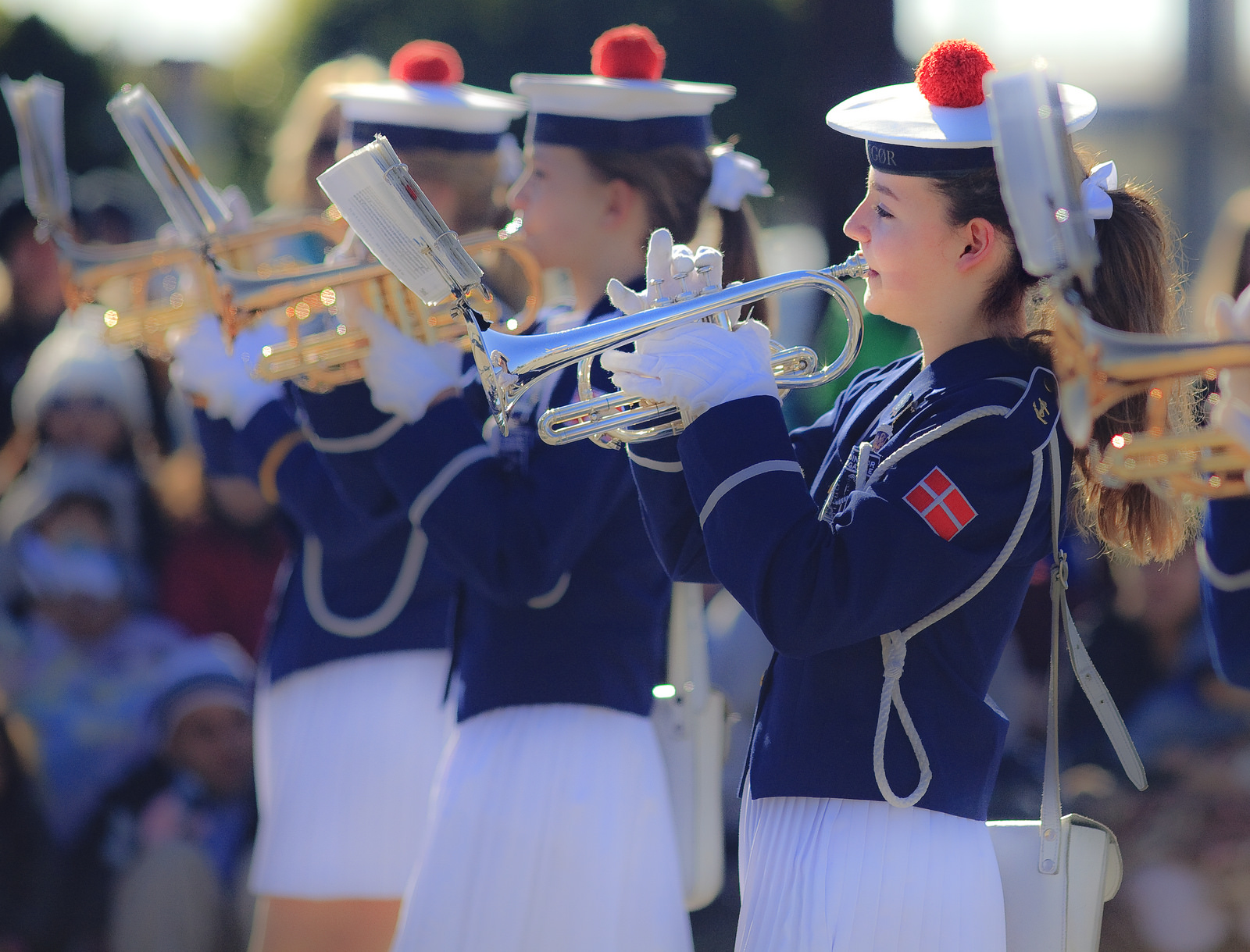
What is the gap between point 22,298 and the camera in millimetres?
6004

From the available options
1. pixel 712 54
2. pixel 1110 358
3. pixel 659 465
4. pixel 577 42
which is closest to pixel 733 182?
pixel 659 465

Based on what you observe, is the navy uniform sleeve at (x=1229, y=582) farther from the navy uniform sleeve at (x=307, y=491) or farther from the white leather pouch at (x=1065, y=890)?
the navy uniform sleeve at (x=307, y=491)

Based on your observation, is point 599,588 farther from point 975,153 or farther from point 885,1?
point 885,1

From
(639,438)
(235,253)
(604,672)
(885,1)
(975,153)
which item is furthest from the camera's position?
(885,1)

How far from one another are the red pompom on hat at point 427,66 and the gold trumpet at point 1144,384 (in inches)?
94.2

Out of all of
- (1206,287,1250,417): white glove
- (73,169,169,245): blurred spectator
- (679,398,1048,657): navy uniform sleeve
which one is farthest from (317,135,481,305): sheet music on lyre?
(73,169,169,245): blurred spectator

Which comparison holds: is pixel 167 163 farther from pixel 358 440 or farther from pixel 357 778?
pixel 357 778

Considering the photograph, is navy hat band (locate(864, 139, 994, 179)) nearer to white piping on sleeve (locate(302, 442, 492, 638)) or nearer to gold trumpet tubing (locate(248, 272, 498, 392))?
gold trumpet tubing (locate(248, 272, 498, 392))

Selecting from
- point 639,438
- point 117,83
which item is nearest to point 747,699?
point 639,438

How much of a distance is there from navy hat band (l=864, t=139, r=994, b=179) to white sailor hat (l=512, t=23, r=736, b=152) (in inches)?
38.6

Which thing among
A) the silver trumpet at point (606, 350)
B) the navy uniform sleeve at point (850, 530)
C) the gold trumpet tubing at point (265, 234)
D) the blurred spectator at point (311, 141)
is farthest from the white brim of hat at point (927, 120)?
the blurred spectator at point (311, 141)

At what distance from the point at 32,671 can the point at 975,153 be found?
3830mm

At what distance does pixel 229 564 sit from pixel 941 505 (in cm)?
383

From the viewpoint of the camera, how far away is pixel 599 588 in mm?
3094
